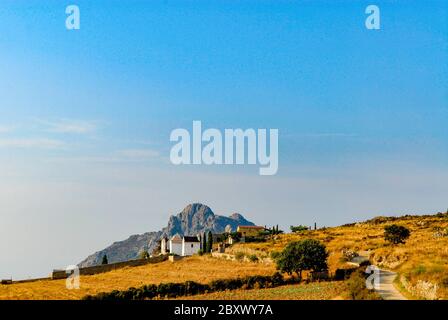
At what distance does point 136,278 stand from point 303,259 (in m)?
24.5

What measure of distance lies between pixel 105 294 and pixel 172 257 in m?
51.2

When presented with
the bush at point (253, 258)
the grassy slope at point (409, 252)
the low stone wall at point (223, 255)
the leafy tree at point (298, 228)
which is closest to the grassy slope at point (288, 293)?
the grassy slope at point (409, 252)

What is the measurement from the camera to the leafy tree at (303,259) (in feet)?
174

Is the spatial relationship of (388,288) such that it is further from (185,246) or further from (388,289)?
(185,246)

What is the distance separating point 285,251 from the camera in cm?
5481

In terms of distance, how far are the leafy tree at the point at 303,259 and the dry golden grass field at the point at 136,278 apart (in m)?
5.62

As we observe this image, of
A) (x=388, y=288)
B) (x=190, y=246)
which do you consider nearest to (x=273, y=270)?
(x=388, y=288)

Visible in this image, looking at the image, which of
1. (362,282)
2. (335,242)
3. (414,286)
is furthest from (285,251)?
(335,242)

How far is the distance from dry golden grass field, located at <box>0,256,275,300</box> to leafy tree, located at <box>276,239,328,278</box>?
18.5ft

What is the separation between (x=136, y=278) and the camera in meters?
66.6

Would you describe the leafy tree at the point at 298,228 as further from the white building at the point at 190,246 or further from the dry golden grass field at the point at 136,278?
the dry golden grass field at the point at 136,278

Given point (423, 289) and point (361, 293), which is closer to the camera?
point (423, 289)
